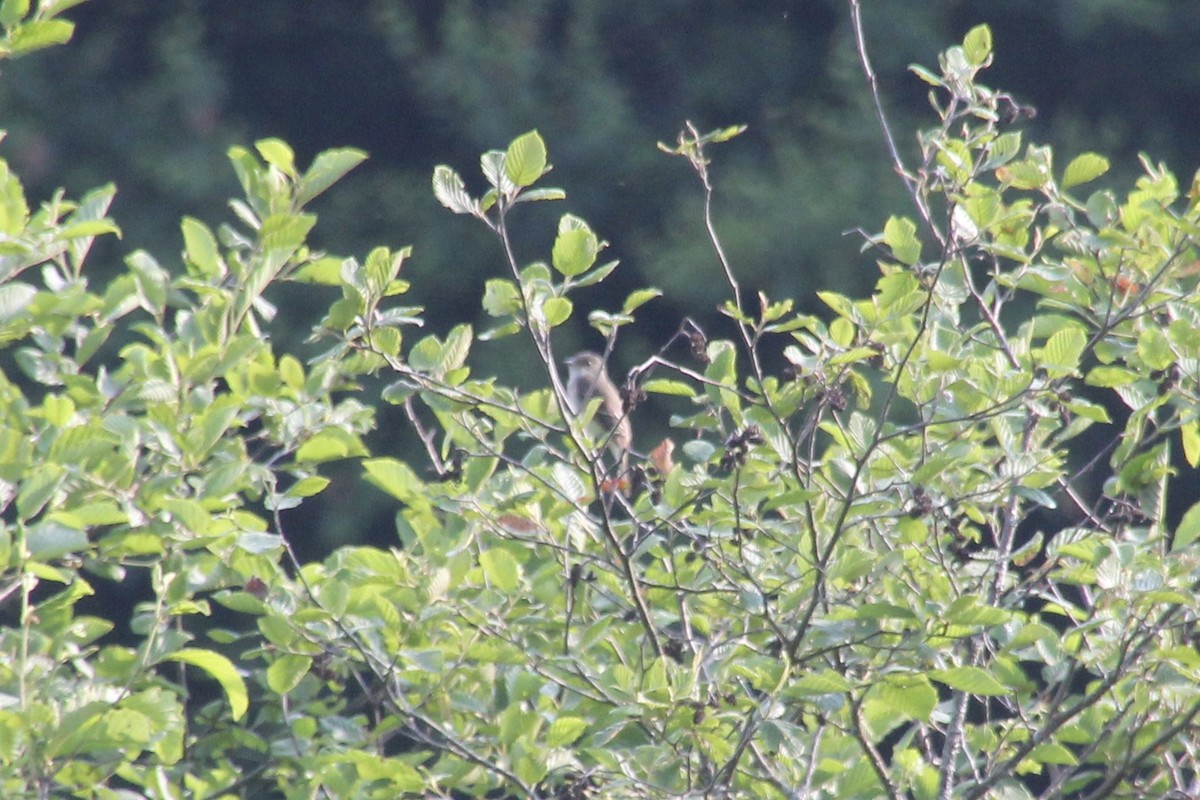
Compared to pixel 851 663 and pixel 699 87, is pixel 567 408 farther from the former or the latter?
pixel 699 87

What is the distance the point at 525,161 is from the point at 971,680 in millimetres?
721

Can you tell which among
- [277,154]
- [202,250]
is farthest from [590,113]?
[277,154]

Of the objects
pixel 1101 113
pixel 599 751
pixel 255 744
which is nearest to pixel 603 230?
pixel 1101 113

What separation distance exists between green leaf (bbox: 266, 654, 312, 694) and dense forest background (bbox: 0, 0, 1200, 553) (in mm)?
5069

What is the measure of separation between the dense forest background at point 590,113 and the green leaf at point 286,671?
16.6 ft

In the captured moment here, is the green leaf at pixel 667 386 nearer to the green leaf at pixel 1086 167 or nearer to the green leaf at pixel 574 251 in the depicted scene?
the green leaf at pixel 574 251

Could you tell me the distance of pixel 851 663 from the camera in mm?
2000

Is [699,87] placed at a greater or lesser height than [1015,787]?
lesser

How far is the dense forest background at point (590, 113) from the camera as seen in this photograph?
7.68m

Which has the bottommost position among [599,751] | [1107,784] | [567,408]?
[1107,784]

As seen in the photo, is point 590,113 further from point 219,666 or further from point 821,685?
point 821,685

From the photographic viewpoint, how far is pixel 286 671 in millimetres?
2080

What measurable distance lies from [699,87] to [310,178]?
6.98 metres

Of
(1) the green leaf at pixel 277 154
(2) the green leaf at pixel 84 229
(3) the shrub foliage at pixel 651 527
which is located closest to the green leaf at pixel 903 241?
(3) the shrub foliage at pixel 651 527
